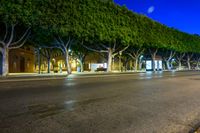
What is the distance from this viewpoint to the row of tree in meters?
28.6

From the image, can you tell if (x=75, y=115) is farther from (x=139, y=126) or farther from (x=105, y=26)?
(x=105, y=26)

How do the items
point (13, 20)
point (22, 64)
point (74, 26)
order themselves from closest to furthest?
point (13, 20) < point (74, 26) < point (22, 64)

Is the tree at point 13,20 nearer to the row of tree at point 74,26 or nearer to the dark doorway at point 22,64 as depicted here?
the row of tree at point 74,26

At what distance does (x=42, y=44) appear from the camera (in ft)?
123

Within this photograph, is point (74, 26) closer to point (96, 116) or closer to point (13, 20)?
point (13, 20)

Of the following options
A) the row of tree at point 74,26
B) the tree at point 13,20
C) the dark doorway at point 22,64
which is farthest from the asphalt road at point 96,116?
the dark doorway at point 22,64

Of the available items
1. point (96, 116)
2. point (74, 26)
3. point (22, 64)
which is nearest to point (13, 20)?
point (74, 26)

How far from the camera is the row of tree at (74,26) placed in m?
28.6

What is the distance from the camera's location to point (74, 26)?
32.8 meters

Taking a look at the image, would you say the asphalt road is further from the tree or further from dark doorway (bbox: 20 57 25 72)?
dark doorway (bbox: 20 57 25 72)

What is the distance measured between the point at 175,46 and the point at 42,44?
96.4 feet

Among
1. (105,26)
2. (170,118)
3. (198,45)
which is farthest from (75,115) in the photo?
(198,45)

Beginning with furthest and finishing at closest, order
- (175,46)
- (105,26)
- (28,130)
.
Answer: (175,46) → (105,26) → (28,130)

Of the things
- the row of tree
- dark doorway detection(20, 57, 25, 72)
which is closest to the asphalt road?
the row of tree
